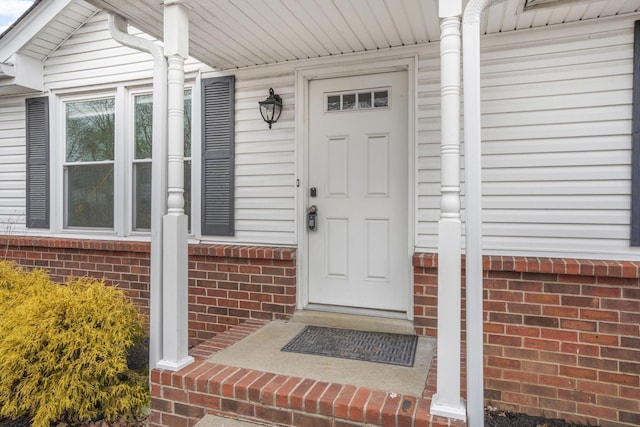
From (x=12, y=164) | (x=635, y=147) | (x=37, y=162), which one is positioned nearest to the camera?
(x=635, y=147)

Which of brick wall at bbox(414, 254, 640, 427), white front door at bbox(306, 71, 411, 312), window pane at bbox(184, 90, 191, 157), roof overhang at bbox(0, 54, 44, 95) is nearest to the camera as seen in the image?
brick wall at bbox(414, 254, 640, 427)

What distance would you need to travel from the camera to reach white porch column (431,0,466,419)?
184cm

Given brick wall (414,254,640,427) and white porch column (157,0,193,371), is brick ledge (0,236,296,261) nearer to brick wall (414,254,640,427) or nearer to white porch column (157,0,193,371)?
white porch column (157,0,193,371)

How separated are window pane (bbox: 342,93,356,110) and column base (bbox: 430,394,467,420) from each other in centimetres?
234

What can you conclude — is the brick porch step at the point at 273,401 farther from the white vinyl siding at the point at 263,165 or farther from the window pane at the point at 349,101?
the window pane at the point at 349,101

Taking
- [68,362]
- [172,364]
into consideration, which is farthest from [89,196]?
[172,364]

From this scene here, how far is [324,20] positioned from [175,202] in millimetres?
1611

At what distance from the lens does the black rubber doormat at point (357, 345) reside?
2.56m

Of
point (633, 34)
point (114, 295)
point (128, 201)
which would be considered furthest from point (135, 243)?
point (633, 34)

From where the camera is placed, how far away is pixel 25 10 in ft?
13.2

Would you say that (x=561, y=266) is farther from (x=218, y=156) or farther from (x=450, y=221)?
(x=218, y=156)

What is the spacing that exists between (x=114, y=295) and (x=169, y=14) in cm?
199

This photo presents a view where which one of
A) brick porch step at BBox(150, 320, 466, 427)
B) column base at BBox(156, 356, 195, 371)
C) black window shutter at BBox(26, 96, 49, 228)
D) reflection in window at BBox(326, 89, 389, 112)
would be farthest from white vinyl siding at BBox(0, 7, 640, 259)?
black window shutter at BBox(26, 96, 49, 228)

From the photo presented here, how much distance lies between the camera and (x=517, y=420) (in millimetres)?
2578
